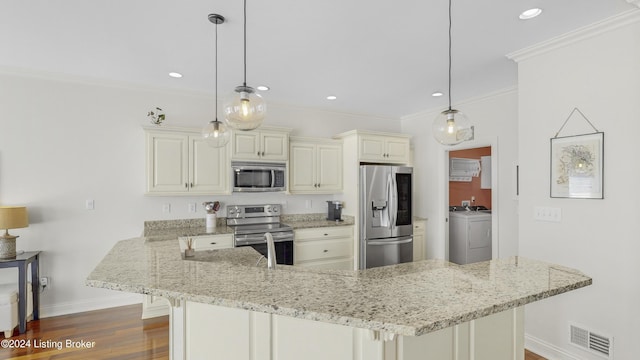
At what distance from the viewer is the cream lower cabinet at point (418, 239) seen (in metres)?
4.73

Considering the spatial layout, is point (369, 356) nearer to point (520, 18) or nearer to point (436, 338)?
point (436, 338)

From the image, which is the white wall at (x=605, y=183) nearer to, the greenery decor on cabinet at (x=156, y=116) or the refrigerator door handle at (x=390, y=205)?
the refrigerator door handle at (x=390, y=205)

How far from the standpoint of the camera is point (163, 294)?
1.16 meters

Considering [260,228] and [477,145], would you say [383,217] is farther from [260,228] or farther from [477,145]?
[260,228]

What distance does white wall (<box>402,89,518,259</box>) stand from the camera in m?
3.71

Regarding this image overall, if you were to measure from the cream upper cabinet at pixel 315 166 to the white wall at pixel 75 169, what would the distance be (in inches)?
57.5

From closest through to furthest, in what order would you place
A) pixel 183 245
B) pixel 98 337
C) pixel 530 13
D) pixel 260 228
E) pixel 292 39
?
pixel 530 13 < pixel 292 39 < pixel 98 337 < pixel 183 245 < pixel 260 228

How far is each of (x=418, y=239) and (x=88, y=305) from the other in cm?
425

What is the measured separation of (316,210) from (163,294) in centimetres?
369

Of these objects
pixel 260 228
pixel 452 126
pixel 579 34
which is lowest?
pixel 260 228

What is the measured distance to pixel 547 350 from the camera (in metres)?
2.55

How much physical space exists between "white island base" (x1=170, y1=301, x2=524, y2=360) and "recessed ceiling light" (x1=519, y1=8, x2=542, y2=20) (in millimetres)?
1902

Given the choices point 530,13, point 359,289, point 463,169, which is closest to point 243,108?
point 359,289

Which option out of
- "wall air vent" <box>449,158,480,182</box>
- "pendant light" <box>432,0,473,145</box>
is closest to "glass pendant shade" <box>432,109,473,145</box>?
"pendant light" <box>432,0,473,145</box>
